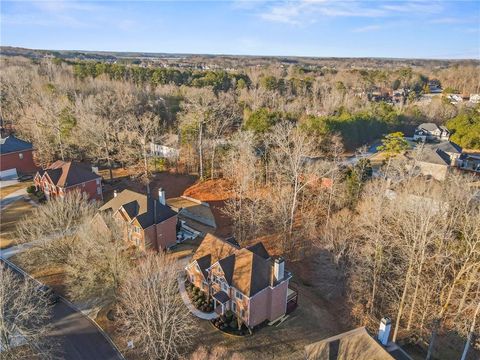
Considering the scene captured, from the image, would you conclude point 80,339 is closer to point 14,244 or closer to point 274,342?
point 274,342

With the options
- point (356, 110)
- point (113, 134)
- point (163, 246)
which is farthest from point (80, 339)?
point (356, 110)

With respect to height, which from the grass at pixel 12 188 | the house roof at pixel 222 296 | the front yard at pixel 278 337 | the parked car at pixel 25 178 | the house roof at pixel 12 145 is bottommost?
the front yard at pixel 278 337

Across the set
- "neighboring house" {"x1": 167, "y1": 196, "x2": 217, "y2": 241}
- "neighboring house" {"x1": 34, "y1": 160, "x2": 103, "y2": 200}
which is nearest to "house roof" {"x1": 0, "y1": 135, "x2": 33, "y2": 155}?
"neighboring house" {"x1": 34, "y1": 160, "x2": 103, "y2": 200}

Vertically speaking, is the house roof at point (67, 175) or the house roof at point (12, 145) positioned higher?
the house roof at point (12, 145)

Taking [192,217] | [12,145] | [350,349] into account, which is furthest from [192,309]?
[12,145]

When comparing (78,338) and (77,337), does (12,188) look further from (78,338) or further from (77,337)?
(78,338)

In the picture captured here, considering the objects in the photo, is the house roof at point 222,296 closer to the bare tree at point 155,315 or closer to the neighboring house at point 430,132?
the bare tree at point 155,315

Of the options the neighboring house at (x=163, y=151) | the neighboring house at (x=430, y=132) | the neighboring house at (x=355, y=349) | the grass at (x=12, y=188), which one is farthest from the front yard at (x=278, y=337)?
the neighboring house at (x=430, y=132)

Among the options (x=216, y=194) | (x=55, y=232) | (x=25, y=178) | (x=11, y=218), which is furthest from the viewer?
(x=25, y=178)
